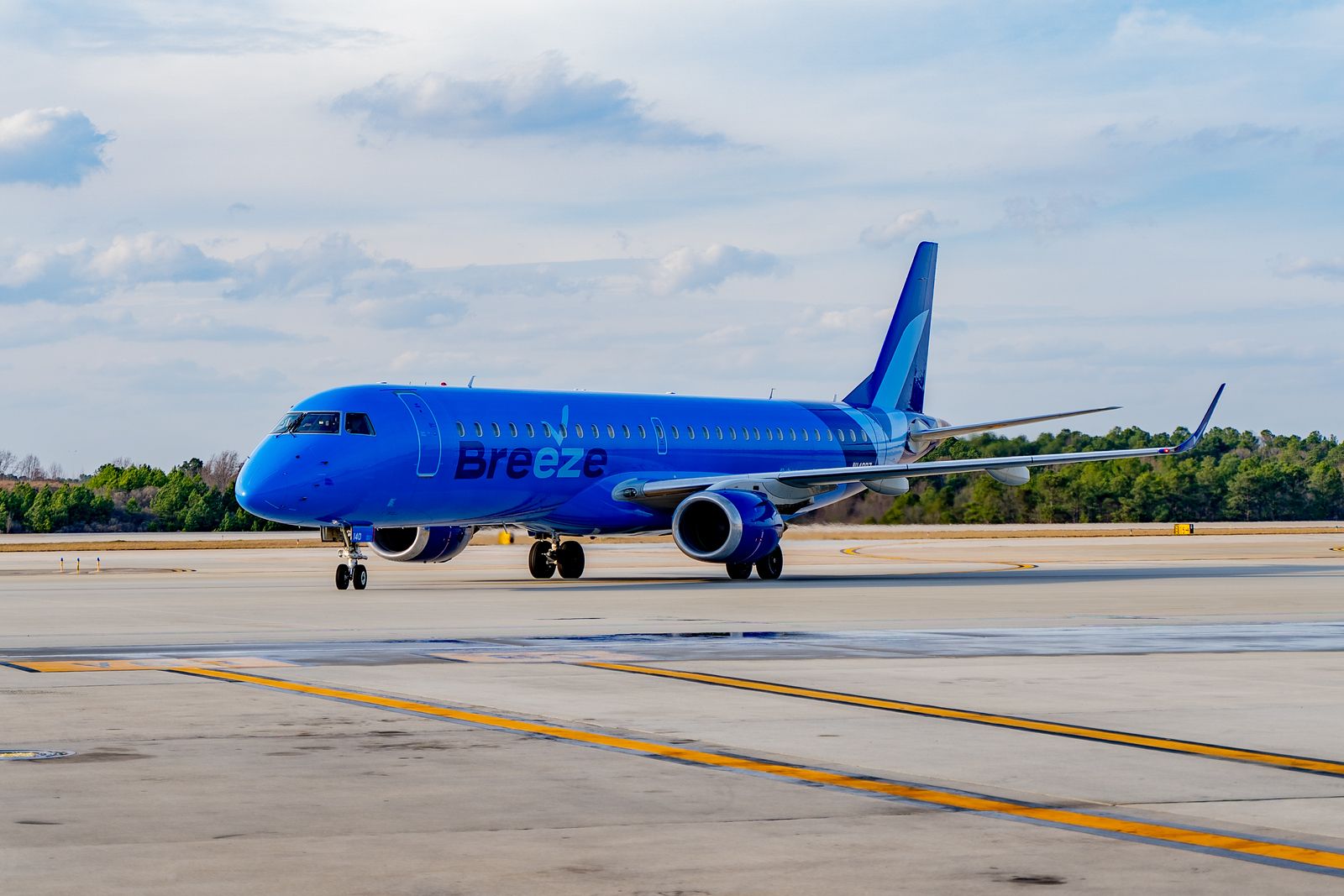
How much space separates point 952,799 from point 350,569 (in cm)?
2528

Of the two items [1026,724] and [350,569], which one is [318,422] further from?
[1026,724]

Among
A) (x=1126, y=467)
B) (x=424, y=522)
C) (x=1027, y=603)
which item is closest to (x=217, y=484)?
(x=1126, y=467)

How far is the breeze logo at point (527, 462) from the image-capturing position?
35219mm

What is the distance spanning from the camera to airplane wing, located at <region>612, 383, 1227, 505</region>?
3775 cm

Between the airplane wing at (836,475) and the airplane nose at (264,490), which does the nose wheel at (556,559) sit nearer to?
the airplane wing at (836,475)

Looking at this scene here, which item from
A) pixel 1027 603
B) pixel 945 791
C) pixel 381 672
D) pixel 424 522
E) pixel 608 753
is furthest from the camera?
pixel 424 522

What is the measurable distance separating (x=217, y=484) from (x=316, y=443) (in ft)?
247

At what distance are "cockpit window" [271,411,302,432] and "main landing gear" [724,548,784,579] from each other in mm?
9439

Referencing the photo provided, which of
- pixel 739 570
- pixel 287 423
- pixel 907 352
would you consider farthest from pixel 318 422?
pixel 907 352

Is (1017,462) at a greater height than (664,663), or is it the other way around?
(1017,462)

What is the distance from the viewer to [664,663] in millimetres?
17594

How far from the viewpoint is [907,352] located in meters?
48.9

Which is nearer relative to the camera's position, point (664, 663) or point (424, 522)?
point (664, 663)

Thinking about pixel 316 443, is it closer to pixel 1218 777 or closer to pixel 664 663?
pixel 664 663
